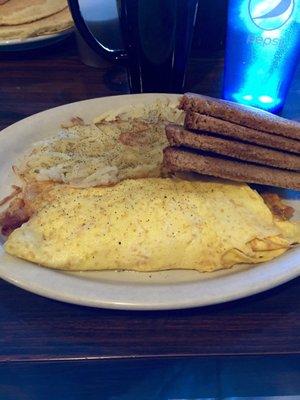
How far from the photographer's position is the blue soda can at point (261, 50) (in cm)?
85

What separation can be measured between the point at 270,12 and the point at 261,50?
3.0 inches

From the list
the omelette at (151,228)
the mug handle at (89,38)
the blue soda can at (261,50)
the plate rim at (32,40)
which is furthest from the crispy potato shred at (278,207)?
the plate rim at (32,40)

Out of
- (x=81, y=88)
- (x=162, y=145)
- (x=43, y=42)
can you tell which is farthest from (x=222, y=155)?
(x=43, y=42)

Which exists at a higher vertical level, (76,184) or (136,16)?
(136,16)

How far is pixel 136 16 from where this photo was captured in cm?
88

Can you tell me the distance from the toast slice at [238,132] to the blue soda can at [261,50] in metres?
0.26

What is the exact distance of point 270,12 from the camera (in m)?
0.85

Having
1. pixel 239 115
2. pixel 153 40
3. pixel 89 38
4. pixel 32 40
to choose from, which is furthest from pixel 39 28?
pixel 239 115

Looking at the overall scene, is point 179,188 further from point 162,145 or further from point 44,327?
point 44,327

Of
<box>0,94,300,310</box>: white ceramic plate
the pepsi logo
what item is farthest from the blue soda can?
<box>0,94,300,310</box>: white ceramic plate

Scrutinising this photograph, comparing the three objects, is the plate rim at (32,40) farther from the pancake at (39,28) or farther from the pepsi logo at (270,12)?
the pepsi logo at (270,12)

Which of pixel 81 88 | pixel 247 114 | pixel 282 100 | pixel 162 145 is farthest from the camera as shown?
pixel 81 88

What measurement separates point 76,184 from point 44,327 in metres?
0.24

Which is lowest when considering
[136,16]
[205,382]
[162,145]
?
[205,382]
